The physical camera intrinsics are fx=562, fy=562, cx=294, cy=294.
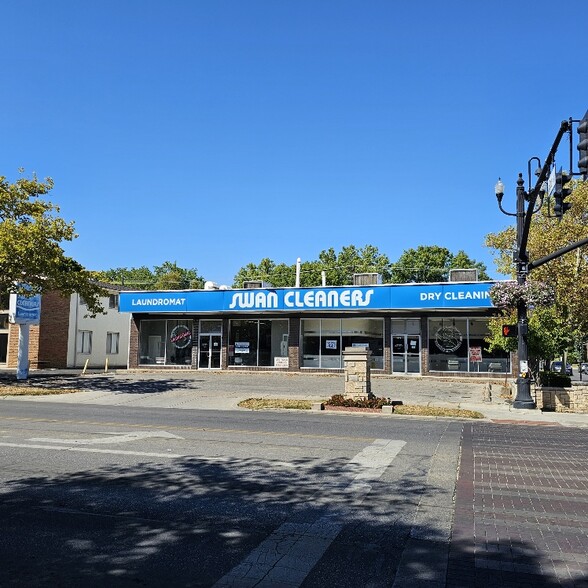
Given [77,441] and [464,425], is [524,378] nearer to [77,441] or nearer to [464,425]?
[464,425]

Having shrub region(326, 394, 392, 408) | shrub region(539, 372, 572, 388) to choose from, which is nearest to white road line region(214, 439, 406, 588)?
shrub region(326, 394, 392, 408)

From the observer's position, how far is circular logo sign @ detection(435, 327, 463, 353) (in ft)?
97.4

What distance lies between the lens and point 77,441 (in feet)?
35.4

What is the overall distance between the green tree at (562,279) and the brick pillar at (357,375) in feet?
23.2

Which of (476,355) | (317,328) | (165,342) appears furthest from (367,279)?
(165,342)

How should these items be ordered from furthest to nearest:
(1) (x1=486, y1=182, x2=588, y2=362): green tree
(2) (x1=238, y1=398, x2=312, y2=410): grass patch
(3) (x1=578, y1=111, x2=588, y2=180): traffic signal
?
(1) (x1=486, y1=182, x2=588, y2=362): green tree → (2) (x1=238, y1=398, x2=312, y2=410): grass patch → (3) (x1=578, y1=111, x2=588, y2=180): traffic signal

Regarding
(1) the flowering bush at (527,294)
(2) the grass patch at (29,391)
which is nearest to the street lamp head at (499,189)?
(1) the flowering bush at (527,294)

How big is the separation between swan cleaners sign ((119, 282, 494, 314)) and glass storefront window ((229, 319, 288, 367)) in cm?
156

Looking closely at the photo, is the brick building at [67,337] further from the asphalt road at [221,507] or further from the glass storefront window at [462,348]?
the asphalt road at [221,507]

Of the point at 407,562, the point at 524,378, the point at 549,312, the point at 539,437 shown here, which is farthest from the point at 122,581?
the point at 549,312

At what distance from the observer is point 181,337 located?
34.7m

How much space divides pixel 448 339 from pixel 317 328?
7271mm

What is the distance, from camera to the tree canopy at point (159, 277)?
273 feet

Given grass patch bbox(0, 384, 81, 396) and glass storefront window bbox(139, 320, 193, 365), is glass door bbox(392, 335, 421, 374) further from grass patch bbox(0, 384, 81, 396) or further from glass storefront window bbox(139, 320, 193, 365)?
grass patch bbox(0, 384, 81, 396)
